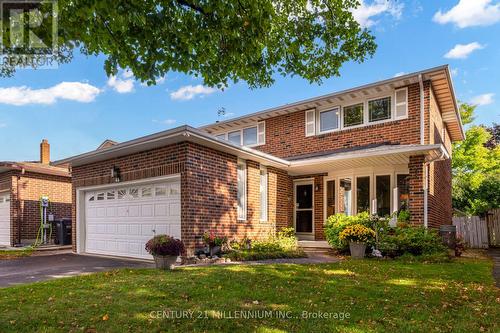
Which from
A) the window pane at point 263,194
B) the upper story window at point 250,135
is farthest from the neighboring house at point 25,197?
the window pane at point 263,194

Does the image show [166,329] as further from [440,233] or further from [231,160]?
[440,233]

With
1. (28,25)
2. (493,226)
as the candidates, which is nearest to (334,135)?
(493,226)

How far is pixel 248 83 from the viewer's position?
8.02m

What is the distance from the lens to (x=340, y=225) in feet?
37.5

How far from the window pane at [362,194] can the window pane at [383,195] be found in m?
0.37

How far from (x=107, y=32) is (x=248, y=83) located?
11.7ft

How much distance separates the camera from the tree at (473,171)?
21.1 meters

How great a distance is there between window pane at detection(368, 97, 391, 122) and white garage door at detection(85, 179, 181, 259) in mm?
8008

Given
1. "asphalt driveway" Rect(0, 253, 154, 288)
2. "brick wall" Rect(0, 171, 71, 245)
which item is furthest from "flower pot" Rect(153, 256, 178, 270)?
"brick wall" Rect(0, 171, 71, 245)

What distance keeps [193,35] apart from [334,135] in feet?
31.3

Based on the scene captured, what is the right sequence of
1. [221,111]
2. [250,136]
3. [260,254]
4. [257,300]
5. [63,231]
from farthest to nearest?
[221,111] < [250,136] < [63,231] < [260,254] < [257,300]

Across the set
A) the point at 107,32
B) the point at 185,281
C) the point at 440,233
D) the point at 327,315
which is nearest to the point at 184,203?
the point at 185,281

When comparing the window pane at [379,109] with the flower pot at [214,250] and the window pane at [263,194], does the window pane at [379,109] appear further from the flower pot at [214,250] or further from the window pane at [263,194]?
the flower pot at [214,250]

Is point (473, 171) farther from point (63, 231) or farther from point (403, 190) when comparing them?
point (63, 231)
